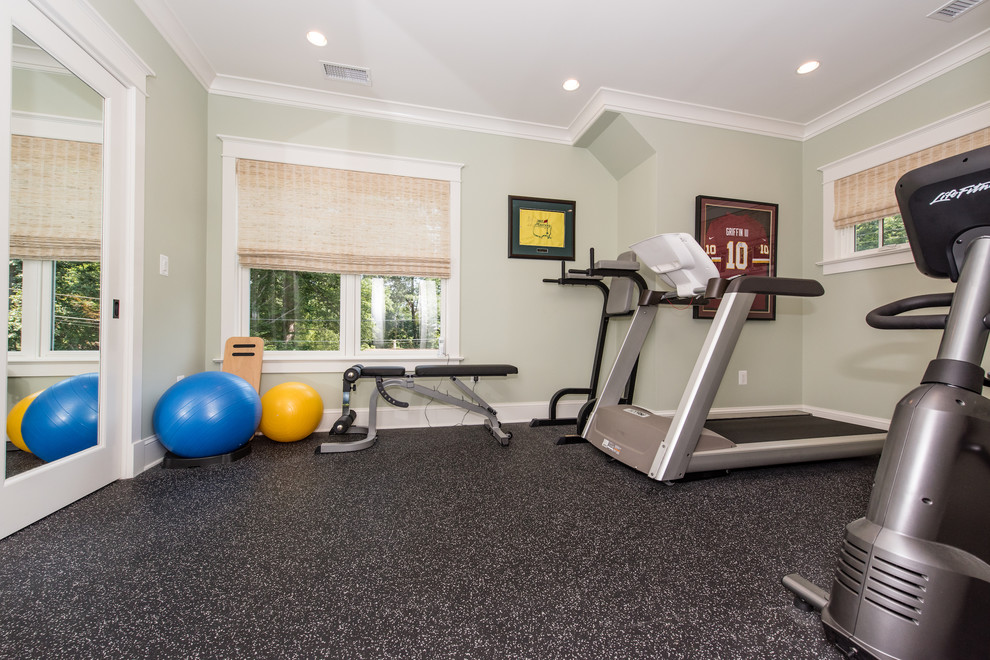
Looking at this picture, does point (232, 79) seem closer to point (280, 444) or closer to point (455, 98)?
point (455, 98)

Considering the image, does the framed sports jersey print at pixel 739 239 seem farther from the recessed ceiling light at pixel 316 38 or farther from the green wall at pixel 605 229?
the recessed ceiling light at pixel 316 38

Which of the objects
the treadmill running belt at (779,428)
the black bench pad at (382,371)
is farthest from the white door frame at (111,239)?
the treadmill running belt at (779,428)

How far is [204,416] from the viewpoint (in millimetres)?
2115

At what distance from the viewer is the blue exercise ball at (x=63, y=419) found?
1.58 m

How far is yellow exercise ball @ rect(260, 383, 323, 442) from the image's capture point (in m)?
2.61

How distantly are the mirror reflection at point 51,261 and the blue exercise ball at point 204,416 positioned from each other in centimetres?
29

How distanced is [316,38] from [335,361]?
2140mm

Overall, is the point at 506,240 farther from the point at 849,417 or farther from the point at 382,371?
the point at 849,417

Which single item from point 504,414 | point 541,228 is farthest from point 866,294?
point 504,414

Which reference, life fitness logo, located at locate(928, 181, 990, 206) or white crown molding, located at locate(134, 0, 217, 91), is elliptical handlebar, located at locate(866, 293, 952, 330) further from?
white crown molding, located at locate(134, 0, 217, 91)

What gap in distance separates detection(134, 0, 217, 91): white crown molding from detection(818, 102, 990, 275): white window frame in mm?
4564

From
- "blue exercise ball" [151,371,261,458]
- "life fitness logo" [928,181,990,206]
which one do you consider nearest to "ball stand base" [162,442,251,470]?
"blue exercise ball" [151,371,261,458]

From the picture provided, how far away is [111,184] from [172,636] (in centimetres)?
205

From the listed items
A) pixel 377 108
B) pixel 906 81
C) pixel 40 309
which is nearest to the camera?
pixel 40 309
